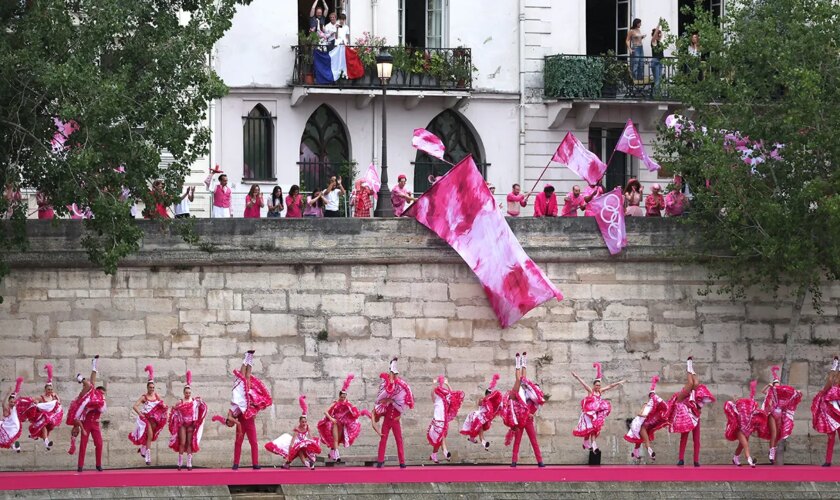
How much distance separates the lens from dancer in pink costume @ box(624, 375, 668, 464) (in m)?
31.5

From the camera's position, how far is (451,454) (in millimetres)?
32906

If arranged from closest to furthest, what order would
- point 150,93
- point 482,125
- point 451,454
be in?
point 150,93
point 451,454
point 482,125

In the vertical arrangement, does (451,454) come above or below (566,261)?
below

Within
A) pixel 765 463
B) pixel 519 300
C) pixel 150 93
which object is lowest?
pixel 765 463

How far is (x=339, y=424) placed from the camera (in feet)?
103

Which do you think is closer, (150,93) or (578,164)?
(150,93)

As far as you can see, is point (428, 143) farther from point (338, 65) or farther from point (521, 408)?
point (521, 408)

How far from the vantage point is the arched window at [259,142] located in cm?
3831

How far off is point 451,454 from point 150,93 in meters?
6.84

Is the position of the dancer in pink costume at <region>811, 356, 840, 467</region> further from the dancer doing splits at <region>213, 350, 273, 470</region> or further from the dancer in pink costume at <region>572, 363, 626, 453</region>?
the dancer doing splits at <region>213, 350, 273, 470</region>

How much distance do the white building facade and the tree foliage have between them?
5.85m

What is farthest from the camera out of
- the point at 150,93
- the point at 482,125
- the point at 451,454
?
the point at 482,125

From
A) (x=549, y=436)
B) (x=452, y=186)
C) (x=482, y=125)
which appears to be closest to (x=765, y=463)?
(x=549, y=436)

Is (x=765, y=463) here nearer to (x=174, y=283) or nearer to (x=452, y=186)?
(x=452, y=186)
